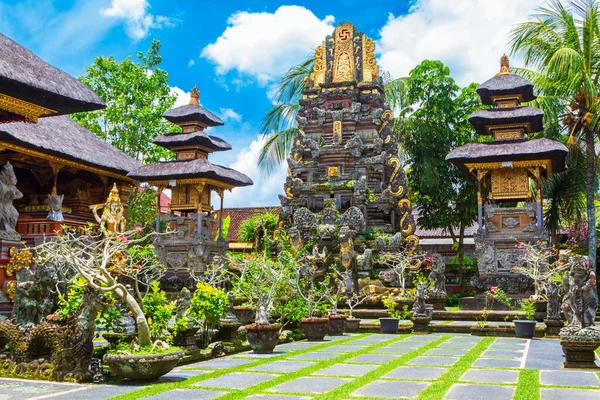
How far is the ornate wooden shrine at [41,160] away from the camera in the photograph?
12.1 m

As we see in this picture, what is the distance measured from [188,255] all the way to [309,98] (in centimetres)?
956

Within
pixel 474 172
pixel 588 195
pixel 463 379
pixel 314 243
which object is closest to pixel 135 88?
pixel 314 243

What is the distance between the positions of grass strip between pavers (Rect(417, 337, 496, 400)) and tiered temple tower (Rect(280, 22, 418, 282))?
38.4ft

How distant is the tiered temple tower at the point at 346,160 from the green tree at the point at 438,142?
2.21 metres

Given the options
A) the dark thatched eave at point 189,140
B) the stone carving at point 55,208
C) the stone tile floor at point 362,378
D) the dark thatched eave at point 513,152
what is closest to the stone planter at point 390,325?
the stone tile floor at point 362,378

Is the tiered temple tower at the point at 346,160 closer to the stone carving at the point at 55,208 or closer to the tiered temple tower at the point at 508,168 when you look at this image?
the tiered temple tower at the point at 508,168

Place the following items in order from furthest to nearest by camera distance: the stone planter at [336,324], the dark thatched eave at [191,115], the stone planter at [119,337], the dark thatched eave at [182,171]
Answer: the dark thatched eave at [191,115] < the dark thatched eave at [182,171] < the stone planter at [336,324] < the stone planter at [119,337]

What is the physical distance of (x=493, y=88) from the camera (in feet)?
80.1

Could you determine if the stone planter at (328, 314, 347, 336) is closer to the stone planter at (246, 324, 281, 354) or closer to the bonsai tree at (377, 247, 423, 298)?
the stone planter at (246, 324, 281, 354)

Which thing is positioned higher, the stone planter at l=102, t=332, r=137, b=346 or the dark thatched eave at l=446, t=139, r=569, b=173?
the dark thatched eave at l=446, t=139, r=569, b=173

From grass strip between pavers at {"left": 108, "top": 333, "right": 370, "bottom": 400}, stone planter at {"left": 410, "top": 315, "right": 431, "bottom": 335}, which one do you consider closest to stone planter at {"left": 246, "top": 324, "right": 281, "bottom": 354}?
grass strip between pavers at {"left": 108, "top": 333, "right": 370, "bottom": 400}

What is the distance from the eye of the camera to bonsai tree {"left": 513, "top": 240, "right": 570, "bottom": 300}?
A: 17391mm

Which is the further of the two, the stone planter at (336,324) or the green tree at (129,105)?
the green tree at (129,105)

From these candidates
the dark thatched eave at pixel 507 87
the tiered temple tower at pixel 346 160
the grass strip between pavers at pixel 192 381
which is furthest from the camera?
the tiered temple tower at pixel 346 160
